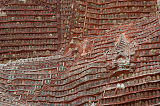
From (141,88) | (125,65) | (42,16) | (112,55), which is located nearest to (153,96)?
(141,88)

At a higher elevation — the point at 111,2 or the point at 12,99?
the point at 111,2

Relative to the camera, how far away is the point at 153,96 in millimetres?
17406

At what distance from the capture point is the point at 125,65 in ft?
61.6

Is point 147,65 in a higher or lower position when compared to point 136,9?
lower

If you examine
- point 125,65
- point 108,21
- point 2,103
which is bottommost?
point 2,103

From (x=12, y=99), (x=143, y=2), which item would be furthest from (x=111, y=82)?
(x=143, y=2)

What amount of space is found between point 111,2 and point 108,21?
4.38ft

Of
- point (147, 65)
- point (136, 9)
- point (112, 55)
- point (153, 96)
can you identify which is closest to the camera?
point (153, 96)

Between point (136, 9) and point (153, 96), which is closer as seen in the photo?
point (153, 96)

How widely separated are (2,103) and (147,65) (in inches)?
279

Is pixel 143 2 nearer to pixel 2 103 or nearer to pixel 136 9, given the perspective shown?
pixel 136 9

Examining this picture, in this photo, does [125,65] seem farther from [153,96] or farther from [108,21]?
[108,21]

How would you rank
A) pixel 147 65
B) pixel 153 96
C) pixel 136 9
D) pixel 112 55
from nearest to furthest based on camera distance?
pixel 153 96 → pixel 147 65 → pixel 112 55 → pixel 136 9

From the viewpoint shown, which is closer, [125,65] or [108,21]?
[125,65]
